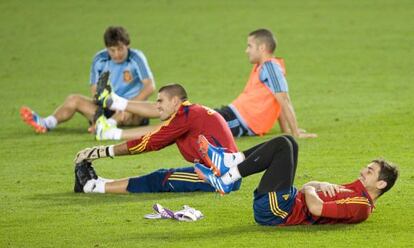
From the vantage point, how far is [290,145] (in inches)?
379

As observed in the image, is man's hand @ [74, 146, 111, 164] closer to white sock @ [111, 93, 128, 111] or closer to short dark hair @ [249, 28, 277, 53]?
white sock @ [111, 93, 128, 111]

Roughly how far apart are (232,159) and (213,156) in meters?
0.17

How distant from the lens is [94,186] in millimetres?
11000

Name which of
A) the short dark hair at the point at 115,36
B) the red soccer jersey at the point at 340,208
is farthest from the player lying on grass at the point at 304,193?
the short dark hair at the point at 115,36

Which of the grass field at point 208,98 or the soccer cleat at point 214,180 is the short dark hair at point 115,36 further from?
the soccer cleat at point 214,180

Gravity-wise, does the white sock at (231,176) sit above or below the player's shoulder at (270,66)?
below

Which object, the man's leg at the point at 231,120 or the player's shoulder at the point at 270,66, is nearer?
the player's shoulder at the point at 270,66

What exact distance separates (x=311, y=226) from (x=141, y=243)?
1.47 meters

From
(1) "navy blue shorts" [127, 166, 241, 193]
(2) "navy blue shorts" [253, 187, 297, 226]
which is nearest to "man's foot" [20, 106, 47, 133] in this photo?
(1) "navy blue shorts" [127, 166, 241, 193]

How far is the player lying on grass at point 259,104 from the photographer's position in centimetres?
1384

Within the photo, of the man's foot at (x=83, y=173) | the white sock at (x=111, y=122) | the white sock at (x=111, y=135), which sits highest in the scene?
the man's foot at (x=83, y=173)

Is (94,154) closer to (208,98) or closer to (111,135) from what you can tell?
(111,135)

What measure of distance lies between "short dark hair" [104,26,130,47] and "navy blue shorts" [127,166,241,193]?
4.09 metres

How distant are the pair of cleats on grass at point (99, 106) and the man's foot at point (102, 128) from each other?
0.08 meters
